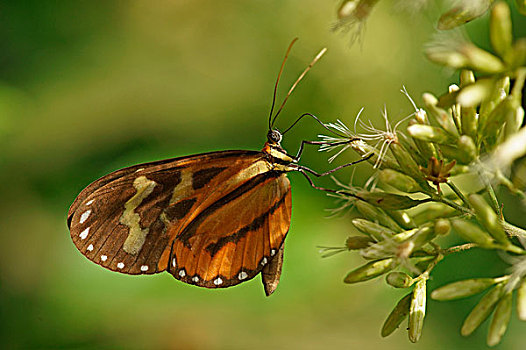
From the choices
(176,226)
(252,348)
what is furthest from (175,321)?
(176,226)

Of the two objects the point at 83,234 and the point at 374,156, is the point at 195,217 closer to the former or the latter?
the point at 83,234

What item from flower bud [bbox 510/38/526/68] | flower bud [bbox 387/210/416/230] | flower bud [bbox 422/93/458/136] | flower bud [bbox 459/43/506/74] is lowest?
flower bud [bbox 387/210/416/230]

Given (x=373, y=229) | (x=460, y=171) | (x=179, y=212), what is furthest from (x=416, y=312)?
(x=179, y=212)

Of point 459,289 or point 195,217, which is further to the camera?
point 195,217

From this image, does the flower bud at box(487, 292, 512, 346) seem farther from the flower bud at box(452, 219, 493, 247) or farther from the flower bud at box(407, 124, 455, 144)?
the flower bud at box(407, 124, 455, 144)

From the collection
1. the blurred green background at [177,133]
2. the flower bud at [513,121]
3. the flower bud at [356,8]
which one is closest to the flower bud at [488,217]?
the flower bud at [513,121]

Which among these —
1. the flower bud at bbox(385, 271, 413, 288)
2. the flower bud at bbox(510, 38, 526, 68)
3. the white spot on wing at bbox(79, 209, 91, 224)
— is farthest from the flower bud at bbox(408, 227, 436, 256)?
the white spot on wing at bbox(79, 209, 91, 224)

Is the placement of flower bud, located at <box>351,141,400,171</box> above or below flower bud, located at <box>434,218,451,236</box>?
above
